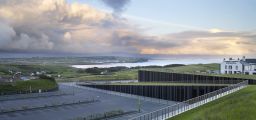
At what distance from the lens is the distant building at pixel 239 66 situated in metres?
120

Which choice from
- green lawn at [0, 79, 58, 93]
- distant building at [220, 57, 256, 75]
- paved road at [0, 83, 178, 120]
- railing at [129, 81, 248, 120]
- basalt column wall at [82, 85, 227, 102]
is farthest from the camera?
distant building at [220, 57, 256, 75]

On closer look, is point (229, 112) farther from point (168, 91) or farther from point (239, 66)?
point (239, 66)

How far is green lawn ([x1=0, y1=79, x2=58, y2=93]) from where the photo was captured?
9744 cm

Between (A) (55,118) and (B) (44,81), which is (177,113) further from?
(B) (44,81)

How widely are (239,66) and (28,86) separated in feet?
252

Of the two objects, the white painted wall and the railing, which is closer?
the railing

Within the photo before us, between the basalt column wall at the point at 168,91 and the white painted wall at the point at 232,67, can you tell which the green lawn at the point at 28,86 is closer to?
the basalt column wall at the point at 168,91

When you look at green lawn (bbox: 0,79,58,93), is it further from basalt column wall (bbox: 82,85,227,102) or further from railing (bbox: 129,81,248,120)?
railing (bbox: 129,81,248,120)

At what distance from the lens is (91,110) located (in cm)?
6938

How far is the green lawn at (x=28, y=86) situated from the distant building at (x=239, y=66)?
65.9m

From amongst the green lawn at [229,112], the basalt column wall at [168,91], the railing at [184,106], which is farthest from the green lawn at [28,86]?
the green lawn at [229,112]

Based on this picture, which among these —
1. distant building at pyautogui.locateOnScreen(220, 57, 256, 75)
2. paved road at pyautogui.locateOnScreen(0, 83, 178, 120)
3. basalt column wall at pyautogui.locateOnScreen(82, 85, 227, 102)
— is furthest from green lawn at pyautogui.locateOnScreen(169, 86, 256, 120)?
distant building at pyautogui.locateOnScreen(220, 57, 256, 75)

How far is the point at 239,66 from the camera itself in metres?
121

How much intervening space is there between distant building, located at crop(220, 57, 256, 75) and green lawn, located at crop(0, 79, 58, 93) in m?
65.9
